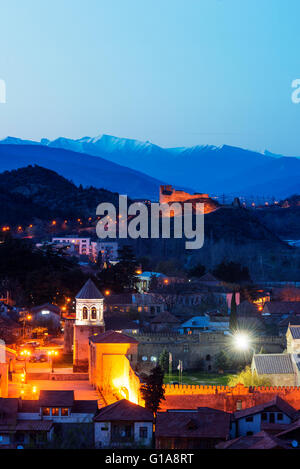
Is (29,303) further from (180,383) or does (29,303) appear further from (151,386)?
(151,386)

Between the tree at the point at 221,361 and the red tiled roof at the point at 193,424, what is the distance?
1054 centimetres

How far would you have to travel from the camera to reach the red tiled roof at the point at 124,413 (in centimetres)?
2588

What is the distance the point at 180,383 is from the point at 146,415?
23.7ft

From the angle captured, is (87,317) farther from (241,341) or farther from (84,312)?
(241,341)

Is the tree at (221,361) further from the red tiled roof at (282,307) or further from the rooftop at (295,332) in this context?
the red tiled roof at (282,307)

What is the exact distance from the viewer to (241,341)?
38750 mm

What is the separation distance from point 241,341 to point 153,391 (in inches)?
423

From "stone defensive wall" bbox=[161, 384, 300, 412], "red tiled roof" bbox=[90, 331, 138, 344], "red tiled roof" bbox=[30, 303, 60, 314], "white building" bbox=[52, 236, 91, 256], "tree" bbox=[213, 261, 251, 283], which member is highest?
"white building" bbox=[52, 236, 91, 256]

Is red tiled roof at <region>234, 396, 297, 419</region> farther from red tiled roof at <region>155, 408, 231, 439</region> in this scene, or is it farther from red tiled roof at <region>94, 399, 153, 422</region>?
red tiled roof at <region>94, 399, 153, 422</region>

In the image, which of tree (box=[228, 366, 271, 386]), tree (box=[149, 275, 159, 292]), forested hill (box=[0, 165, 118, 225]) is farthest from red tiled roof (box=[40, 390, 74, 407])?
forested hill (box=[0, 165, 118, 225])

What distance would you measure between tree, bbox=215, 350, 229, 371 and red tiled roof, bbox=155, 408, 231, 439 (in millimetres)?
10537

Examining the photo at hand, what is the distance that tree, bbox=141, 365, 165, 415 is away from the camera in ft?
93.7

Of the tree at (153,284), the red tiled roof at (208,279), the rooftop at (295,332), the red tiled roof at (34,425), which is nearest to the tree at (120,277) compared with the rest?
the tree at (153,284)

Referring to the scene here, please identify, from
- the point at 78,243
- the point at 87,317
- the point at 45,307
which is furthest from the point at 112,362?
the point at 78,243
